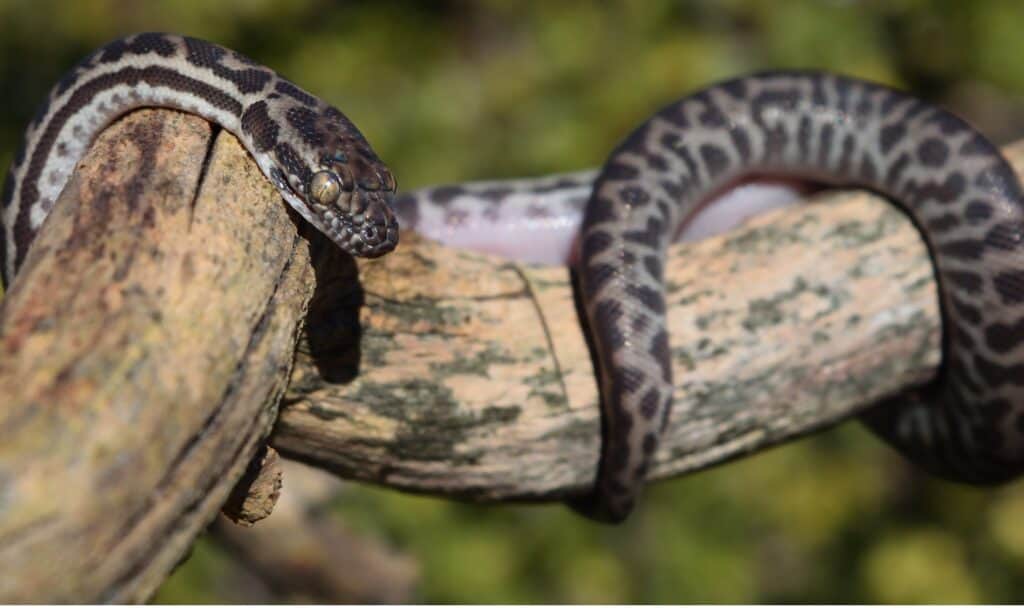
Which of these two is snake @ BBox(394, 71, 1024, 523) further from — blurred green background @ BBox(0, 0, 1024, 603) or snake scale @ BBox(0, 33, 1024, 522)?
blurred green background @ BBox(0, 0, 1024, 603)

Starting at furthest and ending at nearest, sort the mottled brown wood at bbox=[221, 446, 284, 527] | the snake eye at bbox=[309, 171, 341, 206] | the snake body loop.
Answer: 1. the snake body loop
2. the snake eye at bbox=[309, 171, 341, 206]
3. the mottled brown wood at bbox=[221, 446, 284, 527]

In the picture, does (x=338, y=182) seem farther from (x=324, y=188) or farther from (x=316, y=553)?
(x=316, y=553)

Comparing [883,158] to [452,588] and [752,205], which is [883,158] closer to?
[752,205]

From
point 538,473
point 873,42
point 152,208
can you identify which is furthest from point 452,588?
point 873,42

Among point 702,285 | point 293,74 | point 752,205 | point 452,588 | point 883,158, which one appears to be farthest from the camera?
point 293,74

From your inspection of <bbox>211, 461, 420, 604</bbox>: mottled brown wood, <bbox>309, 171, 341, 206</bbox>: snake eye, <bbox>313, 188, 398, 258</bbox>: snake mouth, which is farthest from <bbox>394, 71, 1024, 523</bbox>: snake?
<bbox>211, 461, 420, 604</bbox>: mottled brown wood

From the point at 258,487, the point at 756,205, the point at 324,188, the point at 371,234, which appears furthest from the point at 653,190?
the point at 258,487
